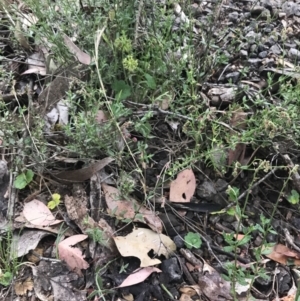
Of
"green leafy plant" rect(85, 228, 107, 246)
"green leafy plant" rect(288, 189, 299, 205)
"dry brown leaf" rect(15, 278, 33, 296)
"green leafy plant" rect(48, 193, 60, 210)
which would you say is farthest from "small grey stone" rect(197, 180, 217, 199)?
"dry brown leaf" rect(15, 278, 33, 296)

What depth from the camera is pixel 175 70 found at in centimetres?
185

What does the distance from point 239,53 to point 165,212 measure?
81 centimetres

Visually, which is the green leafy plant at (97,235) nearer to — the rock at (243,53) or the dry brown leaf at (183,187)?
the dry brown leaf at (183,187)

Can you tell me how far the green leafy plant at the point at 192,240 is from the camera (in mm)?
1597

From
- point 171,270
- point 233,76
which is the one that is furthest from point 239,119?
point 171,270

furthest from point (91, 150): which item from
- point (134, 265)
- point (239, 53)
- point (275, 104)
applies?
point (239, 53)

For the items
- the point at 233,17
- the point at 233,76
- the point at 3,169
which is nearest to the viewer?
the point at 3,169

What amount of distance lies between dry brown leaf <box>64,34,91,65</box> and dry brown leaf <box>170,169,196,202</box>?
1.79ft

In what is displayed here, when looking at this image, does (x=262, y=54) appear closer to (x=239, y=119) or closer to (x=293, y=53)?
(x=293, y=53)

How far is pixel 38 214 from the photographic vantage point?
1.68m

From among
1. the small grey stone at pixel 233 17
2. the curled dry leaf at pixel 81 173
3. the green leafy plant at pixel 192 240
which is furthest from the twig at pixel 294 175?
the small grey stone at pixel 233 17

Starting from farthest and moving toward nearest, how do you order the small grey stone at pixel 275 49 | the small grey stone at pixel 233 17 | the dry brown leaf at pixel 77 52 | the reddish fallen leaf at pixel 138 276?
the small grey stone at pixel 233 17 → the small grey stone at pixel 275 49 → the dry brown leaf at pixel 77 52 → the reddish fallen leaf at pixel 138 276

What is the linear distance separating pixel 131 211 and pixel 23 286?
0.40 metres

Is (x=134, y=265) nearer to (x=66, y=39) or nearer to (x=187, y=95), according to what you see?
(x=187, y=95)
